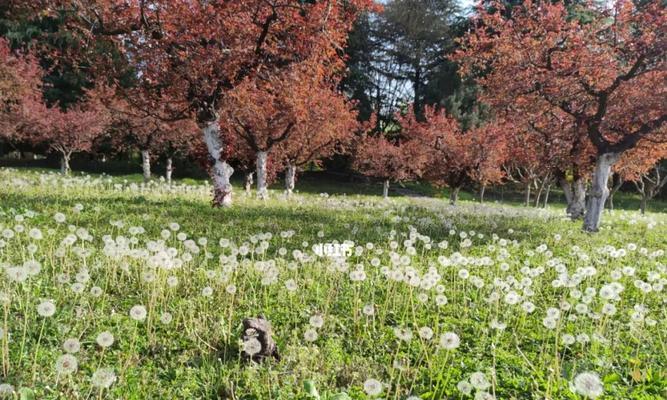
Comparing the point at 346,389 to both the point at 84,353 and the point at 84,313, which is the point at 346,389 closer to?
the point at 84,353

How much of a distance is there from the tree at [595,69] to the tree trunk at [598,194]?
0.03 m

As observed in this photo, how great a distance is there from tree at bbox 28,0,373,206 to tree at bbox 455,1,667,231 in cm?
457

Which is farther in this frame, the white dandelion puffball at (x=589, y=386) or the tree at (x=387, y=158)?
the tree at (x=387, y=158)

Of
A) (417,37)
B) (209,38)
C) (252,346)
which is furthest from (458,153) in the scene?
(417,37)

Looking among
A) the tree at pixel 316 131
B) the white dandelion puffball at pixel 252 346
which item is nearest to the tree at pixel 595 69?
the tree at pixel 316 131

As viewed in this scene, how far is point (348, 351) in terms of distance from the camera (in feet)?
15.4

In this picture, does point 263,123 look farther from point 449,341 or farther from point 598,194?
point 449,341

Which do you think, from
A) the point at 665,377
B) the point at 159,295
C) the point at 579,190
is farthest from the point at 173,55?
the point at 579,190

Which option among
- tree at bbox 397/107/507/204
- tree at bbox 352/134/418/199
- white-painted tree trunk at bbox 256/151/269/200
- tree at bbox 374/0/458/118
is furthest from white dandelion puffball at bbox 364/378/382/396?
tree at bbox 374/0/458/118

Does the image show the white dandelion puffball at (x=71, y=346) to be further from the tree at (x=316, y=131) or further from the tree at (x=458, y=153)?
the tree at (x=458, y=153)

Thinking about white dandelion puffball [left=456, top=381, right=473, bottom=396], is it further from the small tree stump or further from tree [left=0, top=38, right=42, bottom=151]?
tree [left=0, top=38, right=42, bottom=151]

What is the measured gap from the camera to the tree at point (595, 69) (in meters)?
12.4

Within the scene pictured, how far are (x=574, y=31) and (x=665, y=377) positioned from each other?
11442mm

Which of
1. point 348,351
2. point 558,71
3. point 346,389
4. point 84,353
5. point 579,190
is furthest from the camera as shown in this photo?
point 579,190
